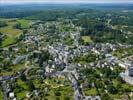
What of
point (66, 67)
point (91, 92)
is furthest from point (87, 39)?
point (91, 92)

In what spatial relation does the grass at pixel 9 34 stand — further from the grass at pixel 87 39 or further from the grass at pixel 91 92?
the grass at pixel 91 92

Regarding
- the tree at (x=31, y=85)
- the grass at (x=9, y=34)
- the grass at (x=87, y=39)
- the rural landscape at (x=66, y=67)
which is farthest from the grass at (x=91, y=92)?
the grass at (x=87, y=39)

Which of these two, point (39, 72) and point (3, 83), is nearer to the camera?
point (3, 83)

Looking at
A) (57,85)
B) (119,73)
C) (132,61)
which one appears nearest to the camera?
(57,85)

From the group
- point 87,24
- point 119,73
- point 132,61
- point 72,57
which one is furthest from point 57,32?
point 119,73

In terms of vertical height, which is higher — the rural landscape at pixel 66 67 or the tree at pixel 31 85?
the tree at pixel 31 85

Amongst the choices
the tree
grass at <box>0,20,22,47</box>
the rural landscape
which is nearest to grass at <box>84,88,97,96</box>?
the rural landscape

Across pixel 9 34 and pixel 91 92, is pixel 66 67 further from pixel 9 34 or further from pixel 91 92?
pixel 9 34

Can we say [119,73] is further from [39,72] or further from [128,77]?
[39,72]

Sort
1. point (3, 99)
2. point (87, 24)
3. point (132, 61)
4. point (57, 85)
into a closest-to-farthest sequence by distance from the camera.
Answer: point (3, 99) → point (57, 85) → point (132, 61) → point (87, 24)

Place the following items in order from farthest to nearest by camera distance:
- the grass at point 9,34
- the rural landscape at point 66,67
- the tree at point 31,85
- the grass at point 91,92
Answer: the grass at point 9,34 → the tree at point 31,85 → the rural landscape at point 66,67 → the grass at point 91,92

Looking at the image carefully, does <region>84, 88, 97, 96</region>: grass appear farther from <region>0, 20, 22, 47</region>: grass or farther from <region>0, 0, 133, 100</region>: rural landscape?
<region>0, 20, 22, 47</region>: grass
